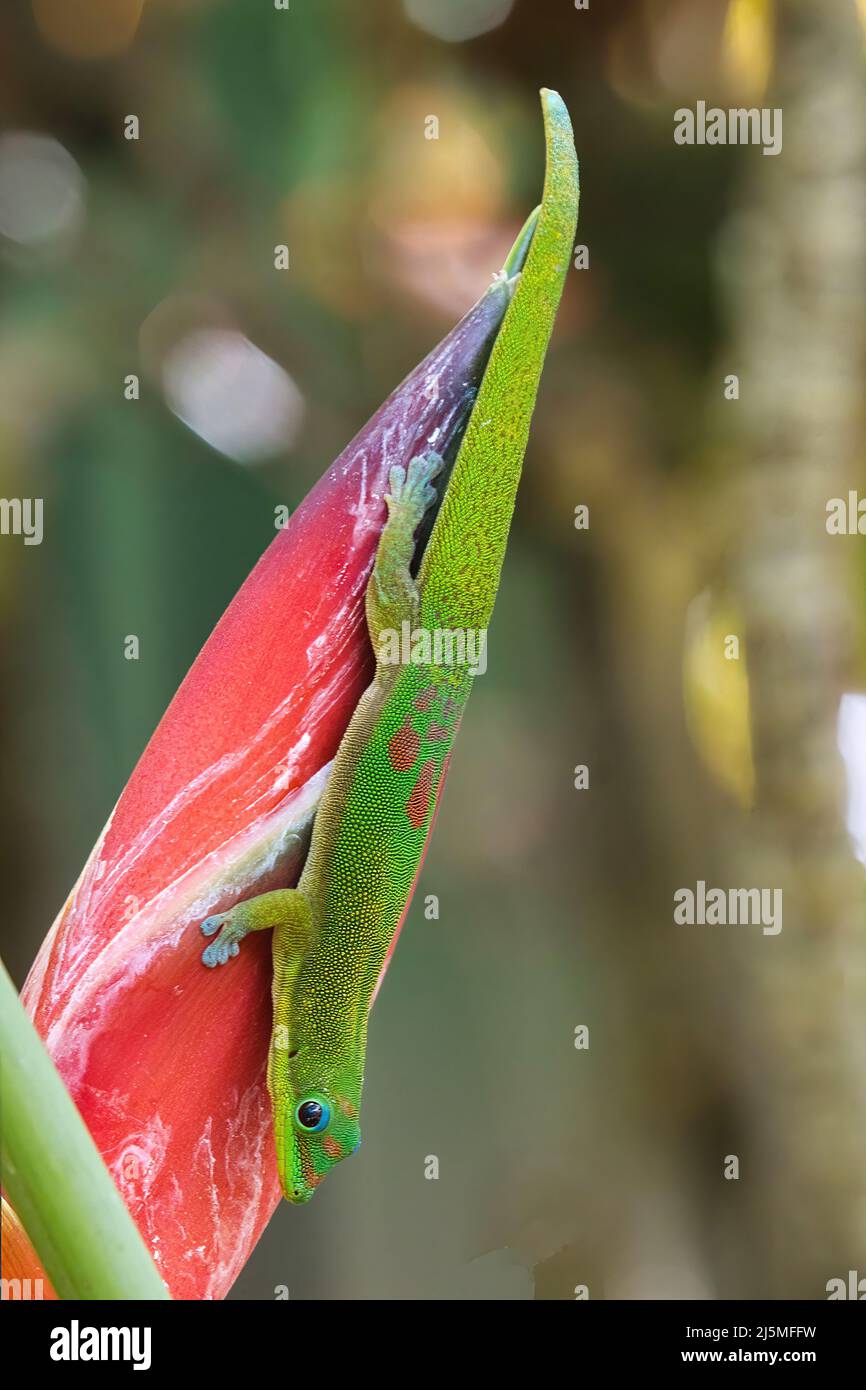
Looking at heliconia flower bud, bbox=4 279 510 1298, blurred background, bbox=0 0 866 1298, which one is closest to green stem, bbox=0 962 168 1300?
heliconia flower bud, bbox=4 279 510 1298

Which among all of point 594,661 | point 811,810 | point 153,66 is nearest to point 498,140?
point 153,66

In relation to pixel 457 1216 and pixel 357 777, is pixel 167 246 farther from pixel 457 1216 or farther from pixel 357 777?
pixel 457 1216

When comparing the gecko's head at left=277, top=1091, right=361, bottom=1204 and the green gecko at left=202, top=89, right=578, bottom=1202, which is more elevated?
the green gecko at left=202, top=89, right=578, bottom=1202

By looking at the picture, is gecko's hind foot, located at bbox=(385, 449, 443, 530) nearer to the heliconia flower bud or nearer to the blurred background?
the heliconia flower bud

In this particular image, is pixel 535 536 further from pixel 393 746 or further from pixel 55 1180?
pixel 55 1180

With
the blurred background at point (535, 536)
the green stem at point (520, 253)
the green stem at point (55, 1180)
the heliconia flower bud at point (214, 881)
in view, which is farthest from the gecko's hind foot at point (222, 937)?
the blurred background at point (535, 536)

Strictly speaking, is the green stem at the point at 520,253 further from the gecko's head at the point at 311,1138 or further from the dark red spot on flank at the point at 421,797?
the gecko's head at the point at 311,1138

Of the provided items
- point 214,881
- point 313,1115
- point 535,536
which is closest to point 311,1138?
point 313,1115
